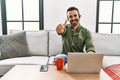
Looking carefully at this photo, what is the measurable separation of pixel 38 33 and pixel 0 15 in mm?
950

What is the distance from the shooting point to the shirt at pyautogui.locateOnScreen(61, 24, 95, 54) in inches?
84.2

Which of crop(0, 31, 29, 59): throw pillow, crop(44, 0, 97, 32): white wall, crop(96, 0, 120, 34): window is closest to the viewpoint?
crop(0, 31, 29, 59): throw pillow

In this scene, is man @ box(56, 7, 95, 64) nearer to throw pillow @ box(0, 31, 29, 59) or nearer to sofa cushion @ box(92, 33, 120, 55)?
sofa cushion @ box(92, 33, 120, 55)

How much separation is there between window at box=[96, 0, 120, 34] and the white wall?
15 cm

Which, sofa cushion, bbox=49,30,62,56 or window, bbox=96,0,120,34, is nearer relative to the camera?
sofa cushion, bbox=49,30,62,56

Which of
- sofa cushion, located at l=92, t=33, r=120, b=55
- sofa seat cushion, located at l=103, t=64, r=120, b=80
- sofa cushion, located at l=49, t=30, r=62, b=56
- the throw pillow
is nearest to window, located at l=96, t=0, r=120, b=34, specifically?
sofa cushion, located at l=92, t=33, r=120, b=55

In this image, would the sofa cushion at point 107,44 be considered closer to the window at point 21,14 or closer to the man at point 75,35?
the man at point 75,35

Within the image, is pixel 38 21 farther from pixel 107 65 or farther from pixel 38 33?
pixel 107 65

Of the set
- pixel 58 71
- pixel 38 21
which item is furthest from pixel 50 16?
pixel 58 71

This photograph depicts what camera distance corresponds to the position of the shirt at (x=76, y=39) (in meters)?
2.14

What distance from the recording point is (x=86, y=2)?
3.24m

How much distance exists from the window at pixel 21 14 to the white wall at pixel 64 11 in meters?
0.18

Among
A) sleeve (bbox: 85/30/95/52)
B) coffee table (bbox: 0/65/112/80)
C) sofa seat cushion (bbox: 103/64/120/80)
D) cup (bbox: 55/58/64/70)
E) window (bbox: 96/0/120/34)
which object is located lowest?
sofa seat cushion (bbox: 103/64/120/80)

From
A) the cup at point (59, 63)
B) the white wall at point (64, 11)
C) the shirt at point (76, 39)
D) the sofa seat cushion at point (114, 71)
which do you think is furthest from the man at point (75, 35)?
the white wall at point (64, 11)
